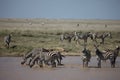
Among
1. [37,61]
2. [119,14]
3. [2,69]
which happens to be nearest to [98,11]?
[119,14]

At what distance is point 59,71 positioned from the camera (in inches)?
194

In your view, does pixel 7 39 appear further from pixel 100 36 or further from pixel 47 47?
pixel 100 36

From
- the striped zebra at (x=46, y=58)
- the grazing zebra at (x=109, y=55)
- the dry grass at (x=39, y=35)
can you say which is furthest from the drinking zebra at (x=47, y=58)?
the grazing zebra at (x=109, y=55)

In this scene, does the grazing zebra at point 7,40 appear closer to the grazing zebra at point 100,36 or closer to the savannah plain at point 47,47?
the savannah plain at point 47,47

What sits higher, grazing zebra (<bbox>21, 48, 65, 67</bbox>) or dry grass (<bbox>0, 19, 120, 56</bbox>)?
dry grass (<bbox>0, 19, 120, 56</bbox>)

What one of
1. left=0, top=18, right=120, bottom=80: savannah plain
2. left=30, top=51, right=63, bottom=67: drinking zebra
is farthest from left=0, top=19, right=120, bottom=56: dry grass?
left=30, top=51, right=63, bottom=67: drinking zebra

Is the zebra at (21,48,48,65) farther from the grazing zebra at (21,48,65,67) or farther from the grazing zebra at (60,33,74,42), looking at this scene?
the grazing zebra at (60,33,74,42)

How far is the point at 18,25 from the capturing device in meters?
5.56

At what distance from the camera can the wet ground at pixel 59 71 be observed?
476cm

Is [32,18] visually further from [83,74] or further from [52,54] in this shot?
[83,74]

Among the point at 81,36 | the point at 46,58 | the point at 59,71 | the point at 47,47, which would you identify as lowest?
the point at 59,71

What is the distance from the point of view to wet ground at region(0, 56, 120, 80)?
4.76 m

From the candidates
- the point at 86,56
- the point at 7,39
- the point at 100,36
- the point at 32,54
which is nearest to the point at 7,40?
the point at 7,39

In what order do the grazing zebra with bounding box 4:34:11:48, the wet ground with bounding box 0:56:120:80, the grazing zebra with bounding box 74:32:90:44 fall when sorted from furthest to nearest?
the grazing zebra with bounding box 74:32:90:44 → the grazing zebra with bounding box 4:34:11:48 → the wet ground with bounding box 0:56:120:80
